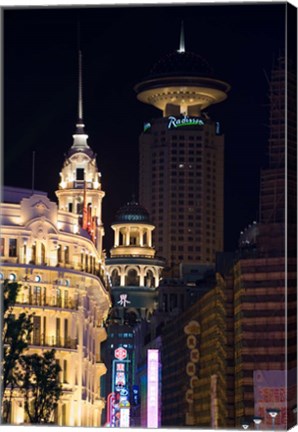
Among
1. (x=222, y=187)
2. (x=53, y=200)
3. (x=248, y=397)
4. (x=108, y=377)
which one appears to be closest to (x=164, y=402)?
(x=248, y=397)

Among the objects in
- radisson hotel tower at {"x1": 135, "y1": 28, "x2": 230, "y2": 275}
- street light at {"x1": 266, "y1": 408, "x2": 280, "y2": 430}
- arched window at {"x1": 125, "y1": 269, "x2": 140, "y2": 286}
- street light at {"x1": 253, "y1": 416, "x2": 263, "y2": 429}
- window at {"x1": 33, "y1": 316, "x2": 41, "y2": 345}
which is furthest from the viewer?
arched window at {"x1": 125, "y1": 269, "x2": 140, "y2": 286}

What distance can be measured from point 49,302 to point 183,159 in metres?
9.29

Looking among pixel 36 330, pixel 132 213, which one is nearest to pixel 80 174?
pixel 36 330

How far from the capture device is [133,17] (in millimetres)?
53781

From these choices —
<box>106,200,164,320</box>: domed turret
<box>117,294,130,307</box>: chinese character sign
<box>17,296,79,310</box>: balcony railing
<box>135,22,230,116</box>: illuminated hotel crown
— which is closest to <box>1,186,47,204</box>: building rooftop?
<box>106,200,164,320</box>: domed turret

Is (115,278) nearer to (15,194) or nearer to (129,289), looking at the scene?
(129,289)

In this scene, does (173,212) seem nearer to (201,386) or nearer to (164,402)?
(164,402)

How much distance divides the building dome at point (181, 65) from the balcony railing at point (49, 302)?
47.8 ft

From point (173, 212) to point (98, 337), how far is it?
59.2 feet

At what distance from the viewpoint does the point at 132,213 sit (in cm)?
6369

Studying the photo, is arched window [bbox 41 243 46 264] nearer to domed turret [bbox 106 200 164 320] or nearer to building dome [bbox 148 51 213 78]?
domed turret [bbox 106 200 164 320]

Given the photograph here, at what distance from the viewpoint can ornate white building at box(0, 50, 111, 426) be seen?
6750cm

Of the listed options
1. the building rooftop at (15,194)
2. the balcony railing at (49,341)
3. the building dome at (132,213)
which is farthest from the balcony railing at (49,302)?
the building dome at (132,213)

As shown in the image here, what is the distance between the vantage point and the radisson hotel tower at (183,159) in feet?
189
